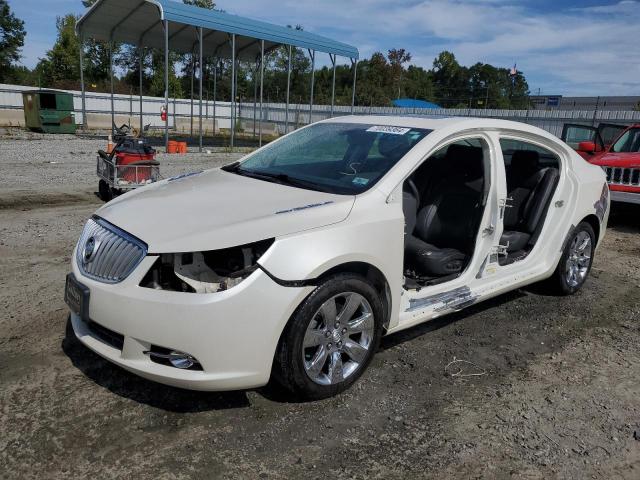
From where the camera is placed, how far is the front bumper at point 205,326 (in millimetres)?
2672

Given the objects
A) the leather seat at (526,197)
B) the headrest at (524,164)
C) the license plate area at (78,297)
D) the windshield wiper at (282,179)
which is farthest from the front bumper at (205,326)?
the headrest at (524,164)

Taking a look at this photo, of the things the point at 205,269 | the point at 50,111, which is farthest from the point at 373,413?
the point at 50,111

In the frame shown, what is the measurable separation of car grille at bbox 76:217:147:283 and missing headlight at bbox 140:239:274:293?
0.13 meters

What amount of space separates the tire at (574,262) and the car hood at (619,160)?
392 centimetres

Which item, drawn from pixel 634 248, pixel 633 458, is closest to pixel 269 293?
pixel 633 458

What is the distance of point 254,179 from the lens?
3.90 meters

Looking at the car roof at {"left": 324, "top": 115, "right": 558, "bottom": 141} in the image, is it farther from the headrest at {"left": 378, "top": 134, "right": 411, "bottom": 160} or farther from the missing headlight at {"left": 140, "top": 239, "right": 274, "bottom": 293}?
the missing headlight at {"left": 140, "top": 239, "right": 274, "bottom": 293}

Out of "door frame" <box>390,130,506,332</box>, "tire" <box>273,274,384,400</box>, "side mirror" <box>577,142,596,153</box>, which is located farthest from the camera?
"side mirror" <box>577,142,596,153</box>

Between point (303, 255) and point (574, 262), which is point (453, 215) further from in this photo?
point (303, 255)

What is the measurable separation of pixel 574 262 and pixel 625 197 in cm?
414

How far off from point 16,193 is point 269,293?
317 inches

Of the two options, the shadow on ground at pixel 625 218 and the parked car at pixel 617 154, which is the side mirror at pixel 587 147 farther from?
the shadow on ground at pixel 625 218

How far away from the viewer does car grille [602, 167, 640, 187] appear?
8477mm

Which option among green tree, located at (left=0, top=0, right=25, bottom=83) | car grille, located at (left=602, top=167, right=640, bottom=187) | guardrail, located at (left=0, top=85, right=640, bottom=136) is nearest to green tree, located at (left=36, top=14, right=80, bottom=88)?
green tree, located at (left=0, top=0, right=25, bottom=83)
